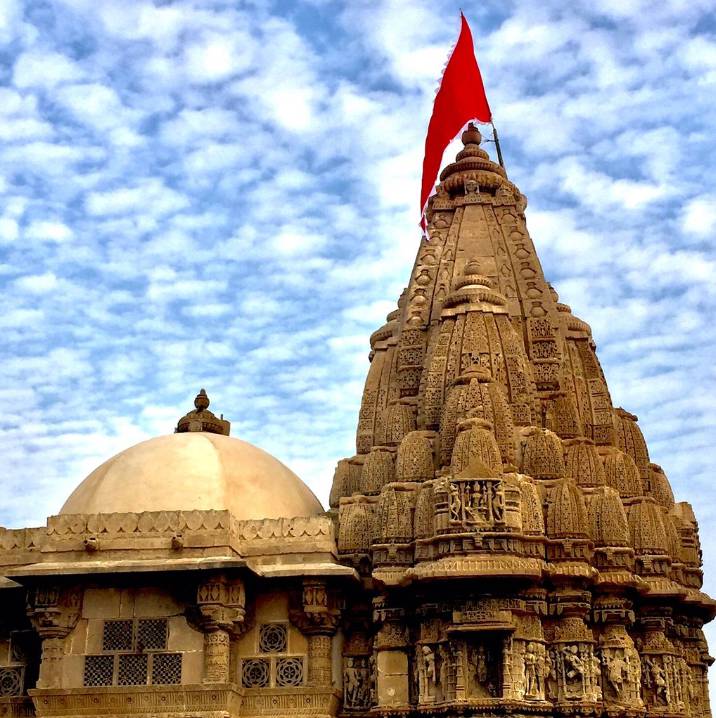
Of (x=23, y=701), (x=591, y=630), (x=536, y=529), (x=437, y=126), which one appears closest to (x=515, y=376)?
(x=536, y=529)

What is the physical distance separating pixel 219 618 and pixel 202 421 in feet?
16.1

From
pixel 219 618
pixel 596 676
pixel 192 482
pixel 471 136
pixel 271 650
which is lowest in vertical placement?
pixel 596 676

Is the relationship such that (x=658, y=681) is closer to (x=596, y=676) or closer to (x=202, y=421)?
(x=596, y=676)

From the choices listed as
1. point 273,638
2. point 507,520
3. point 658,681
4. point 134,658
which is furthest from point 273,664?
point 658,681

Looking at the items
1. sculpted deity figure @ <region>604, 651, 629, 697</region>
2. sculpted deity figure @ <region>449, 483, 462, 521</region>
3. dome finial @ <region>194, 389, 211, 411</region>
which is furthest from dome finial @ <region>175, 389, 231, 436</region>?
sculpted deity figure @ <region>604, 651, 629, 697</region>

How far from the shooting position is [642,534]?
1964cm

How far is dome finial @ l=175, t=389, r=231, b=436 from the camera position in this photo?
73.2 ft

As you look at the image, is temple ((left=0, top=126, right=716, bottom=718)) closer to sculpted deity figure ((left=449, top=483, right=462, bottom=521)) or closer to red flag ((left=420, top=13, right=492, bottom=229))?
sculpted deity figure ((left=449, top=483, right=462, bottom=521))

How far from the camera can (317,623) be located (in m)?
18.8

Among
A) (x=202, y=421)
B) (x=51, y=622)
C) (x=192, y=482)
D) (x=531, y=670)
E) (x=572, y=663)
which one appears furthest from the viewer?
(x=202, y=421)

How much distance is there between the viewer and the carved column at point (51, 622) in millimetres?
18625

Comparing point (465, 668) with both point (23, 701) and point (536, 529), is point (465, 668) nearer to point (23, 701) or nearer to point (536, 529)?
point (536, 529)

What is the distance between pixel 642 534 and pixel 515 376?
330cm

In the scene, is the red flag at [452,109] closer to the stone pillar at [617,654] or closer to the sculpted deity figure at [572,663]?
the stone pillar at [617,654]
